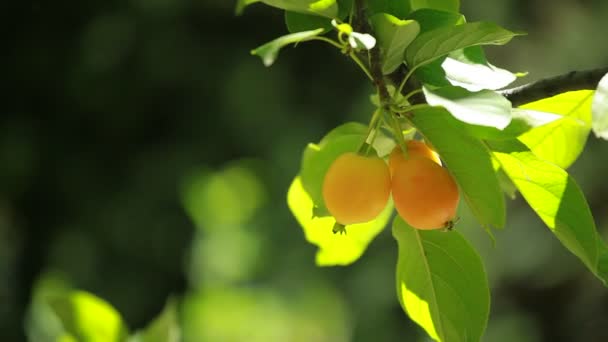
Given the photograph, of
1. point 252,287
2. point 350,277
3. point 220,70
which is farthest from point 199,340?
point 220,70

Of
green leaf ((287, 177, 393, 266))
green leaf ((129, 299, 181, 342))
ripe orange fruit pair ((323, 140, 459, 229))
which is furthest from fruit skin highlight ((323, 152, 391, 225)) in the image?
green leaf ((129, 299, 181, 342))

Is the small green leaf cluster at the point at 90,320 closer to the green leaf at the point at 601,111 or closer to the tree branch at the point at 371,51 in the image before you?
the tree branch at the point at 371,51

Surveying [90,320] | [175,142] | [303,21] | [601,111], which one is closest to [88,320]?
[90,320]

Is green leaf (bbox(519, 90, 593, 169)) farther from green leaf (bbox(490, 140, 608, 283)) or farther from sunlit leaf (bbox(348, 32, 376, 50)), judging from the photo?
sunlit leaf (bbox(348, 32, 376, 50))

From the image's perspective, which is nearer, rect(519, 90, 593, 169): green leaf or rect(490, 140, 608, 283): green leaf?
rect(490, 140, 608, 283): green leaf

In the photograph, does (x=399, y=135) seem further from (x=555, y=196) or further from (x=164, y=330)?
(x=164, y=330)

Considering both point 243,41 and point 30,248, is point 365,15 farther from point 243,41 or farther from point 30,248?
point 30,248
